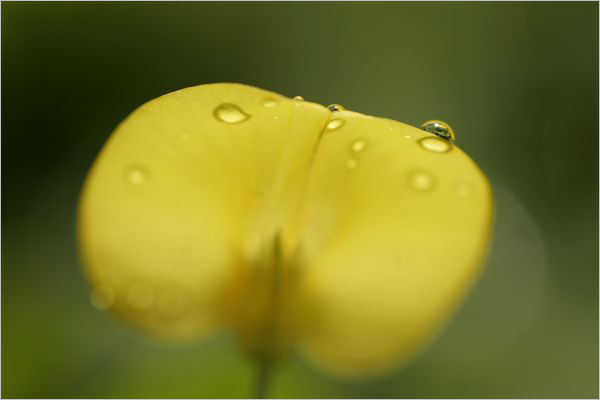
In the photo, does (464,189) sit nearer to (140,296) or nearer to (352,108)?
(140,296)

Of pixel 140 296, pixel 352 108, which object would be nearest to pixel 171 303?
pixel 140 296

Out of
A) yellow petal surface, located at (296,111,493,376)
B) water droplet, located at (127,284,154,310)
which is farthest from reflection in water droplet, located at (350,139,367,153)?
water droplet, located at (127,284,154,310)

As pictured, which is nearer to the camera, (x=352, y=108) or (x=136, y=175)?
(x=136, y=175)

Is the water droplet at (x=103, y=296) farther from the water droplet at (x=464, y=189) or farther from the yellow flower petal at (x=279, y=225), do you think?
the water droplet at (x=464, y=189)

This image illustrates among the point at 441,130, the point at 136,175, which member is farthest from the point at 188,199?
the point at 441,130

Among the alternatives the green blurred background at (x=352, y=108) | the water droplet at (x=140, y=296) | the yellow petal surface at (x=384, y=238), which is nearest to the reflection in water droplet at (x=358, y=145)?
the yellow petal surface at (x=384, y=238)

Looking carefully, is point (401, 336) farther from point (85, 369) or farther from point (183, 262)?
point (85, 369)

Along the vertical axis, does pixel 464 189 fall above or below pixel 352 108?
below

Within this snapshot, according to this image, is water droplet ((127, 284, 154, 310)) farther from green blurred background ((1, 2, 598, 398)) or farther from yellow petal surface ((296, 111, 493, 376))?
green blurred background ((1, 2, 598, 398))
